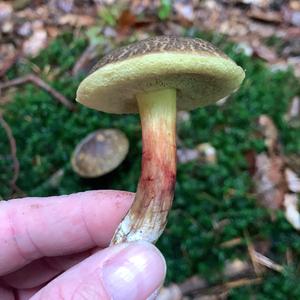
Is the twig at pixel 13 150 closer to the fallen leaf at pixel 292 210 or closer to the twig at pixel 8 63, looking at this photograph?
the twig at pixel 8 63

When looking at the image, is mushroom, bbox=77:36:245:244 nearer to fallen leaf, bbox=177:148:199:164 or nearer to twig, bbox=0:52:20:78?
fallen leaf, bbox=177:148:199:164

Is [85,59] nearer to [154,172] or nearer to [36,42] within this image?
[36,42]

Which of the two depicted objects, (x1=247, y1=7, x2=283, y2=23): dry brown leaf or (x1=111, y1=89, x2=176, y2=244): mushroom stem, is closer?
(x1=111, y1=89, x2=176, y2=244): mushroom stem

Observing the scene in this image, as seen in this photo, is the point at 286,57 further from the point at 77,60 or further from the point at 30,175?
the point at 30,175

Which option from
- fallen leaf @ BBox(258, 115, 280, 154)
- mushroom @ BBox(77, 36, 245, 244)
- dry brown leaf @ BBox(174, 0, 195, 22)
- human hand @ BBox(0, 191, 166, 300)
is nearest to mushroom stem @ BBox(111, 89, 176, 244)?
mushroom @ BBox(77, 36, 245, 244)

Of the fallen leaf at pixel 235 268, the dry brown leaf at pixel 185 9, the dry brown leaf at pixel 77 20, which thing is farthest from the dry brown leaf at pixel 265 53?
the fallen leaf at pixel 235 268

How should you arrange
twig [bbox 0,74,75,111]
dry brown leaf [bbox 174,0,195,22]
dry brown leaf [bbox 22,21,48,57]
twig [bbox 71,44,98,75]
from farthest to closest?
dry brown leaf [bbox 174,0,195,22] < dry brown leaf [bbox 22,21,48,57] < twig [bbox 71,44,98,75] < twig [bbox 0,74,75,111]
